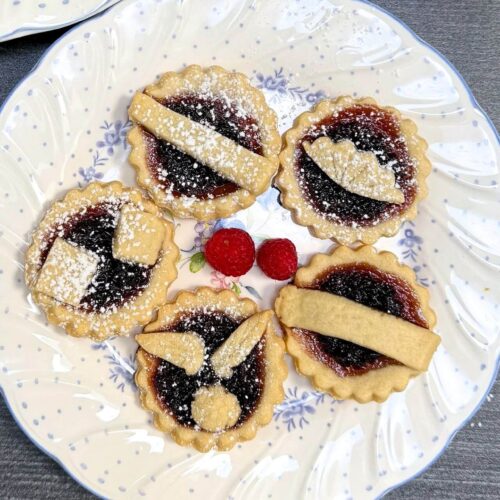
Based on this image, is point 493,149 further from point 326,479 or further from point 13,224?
point 13,224

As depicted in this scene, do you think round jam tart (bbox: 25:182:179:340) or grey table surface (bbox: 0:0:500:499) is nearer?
round jam tart (bbox: 25:182:179:340)

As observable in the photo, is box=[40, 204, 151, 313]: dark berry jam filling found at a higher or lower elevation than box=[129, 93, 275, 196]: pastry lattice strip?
lower

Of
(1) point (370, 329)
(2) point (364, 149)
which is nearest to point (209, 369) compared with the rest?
(1) point (370, 329)

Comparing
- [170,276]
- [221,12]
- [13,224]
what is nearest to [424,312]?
[170,276]

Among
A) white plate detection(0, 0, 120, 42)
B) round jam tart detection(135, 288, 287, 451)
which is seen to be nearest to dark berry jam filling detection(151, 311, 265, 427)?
round jam tart detection(135, 288, 287, 451)

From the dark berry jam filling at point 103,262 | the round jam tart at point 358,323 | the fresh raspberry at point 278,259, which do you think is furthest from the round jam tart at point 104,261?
the round jam tart at point 358,323

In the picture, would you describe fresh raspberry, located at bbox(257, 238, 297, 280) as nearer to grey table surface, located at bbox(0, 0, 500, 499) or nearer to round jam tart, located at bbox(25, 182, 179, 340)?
round jam tart, located at bbox(25, 182, 179, 340)
